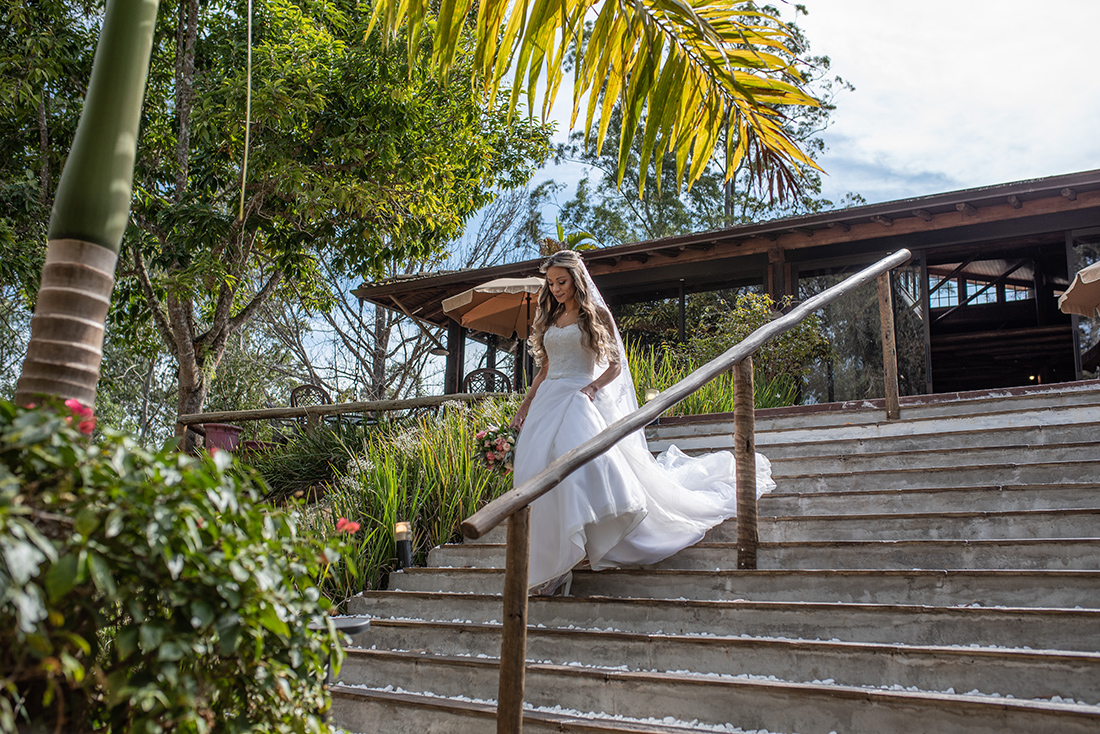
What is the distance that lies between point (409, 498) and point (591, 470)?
236 cm

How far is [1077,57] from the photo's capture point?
11.2 meters

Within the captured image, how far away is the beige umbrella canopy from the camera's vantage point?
10.0 metres

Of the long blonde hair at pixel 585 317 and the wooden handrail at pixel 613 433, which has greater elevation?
the long blonde hair at pixel 585 317

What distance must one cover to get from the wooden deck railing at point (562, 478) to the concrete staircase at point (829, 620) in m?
0.35

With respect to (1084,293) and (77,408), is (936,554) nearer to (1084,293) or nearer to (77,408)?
(77,408)

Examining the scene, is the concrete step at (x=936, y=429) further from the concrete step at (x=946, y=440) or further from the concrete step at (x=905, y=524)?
the concrete step at (x=905, y=524)

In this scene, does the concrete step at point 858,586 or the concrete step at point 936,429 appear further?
the concrete step at point 936,429

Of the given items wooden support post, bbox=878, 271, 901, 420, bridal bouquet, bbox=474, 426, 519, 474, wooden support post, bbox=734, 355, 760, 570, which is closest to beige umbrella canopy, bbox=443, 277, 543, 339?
bridal bouquet, bbox=474, 426, 519, 474

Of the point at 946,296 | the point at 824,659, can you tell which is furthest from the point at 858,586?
the point at 946,296

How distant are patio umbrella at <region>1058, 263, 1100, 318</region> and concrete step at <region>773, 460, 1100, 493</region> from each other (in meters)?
3.36

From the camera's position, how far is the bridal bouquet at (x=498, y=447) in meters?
5.11

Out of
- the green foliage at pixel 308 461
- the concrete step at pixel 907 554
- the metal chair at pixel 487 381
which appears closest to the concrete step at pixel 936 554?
the concrete step at pixel 907 554

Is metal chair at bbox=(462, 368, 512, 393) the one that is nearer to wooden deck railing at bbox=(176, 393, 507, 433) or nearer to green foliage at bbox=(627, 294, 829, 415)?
green foliage at bbox=(627, 294, 829, 415)

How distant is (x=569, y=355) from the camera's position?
14.5 ft
